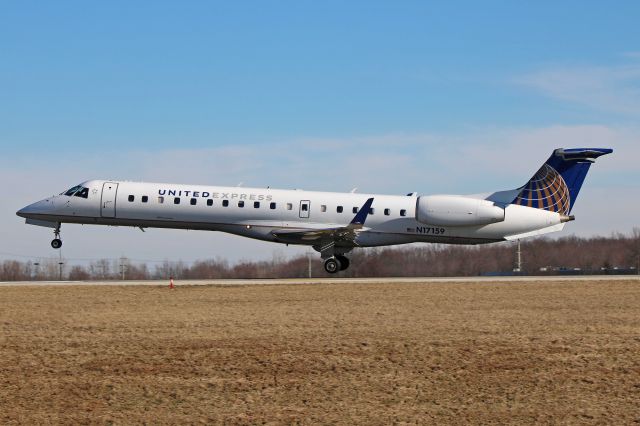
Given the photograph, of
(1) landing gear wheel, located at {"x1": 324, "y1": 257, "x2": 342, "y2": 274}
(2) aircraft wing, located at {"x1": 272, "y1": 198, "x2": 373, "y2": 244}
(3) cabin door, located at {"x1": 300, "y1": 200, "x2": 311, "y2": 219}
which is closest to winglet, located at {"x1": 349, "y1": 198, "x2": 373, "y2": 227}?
(2) aircraft wing, located at {"x1": 272, "y1": 198, "x2": 373, "y2": 244}

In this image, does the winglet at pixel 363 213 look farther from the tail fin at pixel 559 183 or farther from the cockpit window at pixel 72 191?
the cockpit window at pixel 72 191

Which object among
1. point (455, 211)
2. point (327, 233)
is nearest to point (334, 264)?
point (327, 233)

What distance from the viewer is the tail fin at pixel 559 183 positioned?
36.3 meters

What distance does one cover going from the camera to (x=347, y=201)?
35.8 m

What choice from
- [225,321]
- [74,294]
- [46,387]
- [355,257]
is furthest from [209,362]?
[355,257]

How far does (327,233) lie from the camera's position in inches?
1367

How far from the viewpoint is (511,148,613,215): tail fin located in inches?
1431

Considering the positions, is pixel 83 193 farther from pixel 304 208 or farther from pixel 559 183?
pixel 559 183

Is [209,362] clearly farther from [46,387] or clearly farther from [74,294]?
[74,294]

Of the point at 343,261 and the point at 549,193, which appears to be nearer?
the point at 549,193

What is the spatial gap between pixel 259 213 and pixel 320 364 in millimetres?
22700

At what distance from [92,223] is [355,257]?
2503 cm

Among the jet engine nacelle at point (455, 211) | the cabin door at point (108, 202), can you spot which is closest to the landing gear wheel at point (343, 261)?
the jet engine nacelle at point (455, 211)

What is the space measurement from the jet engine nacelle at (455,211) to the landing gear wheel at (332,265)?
411 centimetres
